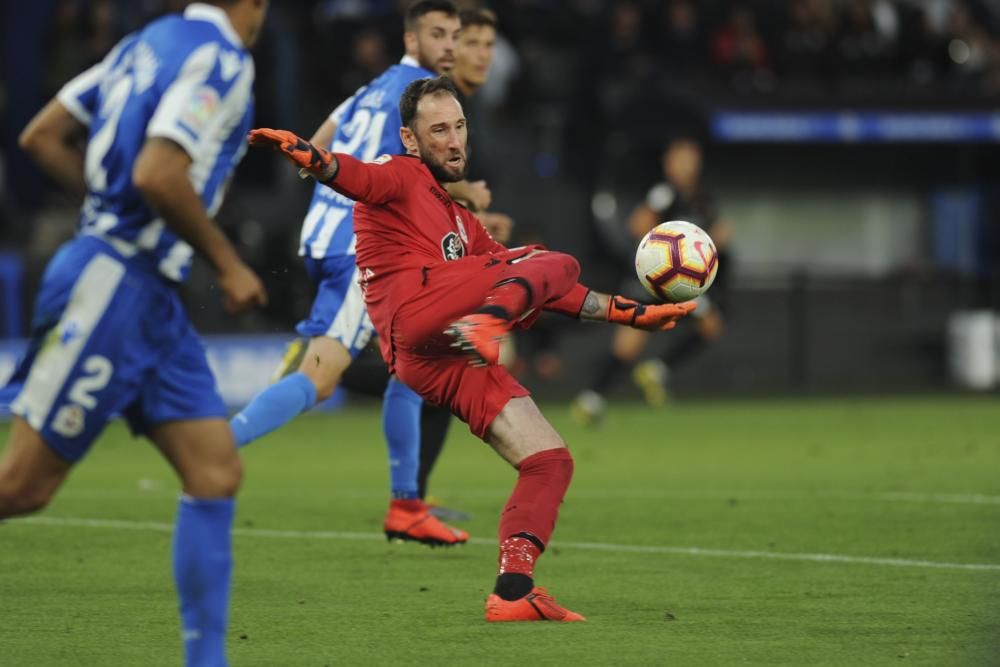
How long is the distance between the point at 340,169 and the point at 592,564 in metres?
2.71

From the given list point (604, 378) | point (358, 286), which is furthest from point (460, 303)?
point (604, 378)

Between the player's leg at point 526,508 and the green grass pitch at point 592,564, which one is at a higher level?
the player's leg at point 526,508

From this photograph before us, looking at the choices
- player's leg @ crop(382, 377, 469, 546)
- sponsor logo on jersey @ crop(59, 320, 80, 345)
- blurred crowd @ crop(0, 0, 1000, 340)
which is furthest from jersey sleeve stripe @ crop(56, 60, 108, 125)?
blurred crowd @ crop(0, 0, 1000, 340)

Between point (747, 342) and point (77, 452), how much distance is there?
1694 centimetres

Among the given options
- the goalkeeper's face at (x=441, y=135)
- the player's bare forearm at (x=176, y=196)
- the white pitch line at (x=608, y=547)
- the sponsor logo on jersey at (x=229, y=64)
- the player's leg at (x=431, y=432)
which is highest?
the sponsor logo on jersey at (x=229, y=64)

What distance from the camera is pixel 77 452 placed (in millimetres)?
5289

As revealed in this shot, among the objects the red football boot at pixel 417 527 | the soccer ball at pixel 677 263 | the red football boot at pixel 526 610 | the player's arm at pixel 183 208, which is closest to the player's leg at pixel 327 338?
the red football boot at pixel 417 527

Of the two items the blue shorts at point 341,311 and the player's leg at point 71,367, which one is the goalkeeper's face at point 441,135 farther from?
the player's leg at point 71,367

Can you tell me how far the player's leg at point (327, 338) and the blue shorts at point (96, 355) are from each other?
120 inches

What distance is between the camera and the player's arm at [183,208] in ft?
16.7

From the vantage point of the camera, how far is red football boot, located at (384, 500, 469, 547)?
880 centimetres

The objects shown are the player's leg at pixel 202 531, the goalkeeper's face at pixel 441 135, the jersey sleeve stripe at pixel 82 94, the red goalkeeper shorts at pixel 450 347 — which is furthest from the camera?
the goalkeeper's face at pixel 441 135

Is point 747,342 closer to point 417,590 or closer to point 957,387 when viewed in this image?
point 957,387

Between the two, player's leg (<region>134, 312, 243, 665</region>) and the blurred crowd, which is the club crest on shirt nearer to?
player's leg (<region>134, 312, 243, 665</region>)
